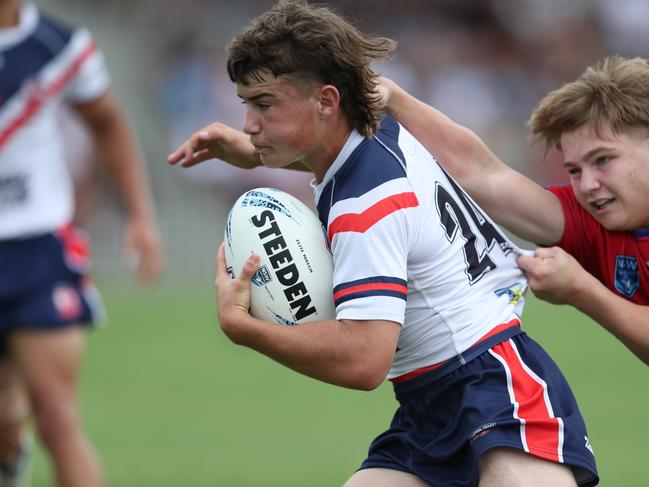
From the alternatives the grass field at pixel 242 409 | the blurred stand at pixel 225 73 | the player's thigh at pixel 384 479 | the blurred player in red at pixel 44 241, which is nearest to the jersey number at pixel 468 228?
the player's thigh at pixel 384 479

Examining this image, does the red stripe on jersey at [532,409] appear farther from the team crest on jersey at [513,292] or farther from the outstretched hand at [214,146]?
the outstretched hand at [214,146]

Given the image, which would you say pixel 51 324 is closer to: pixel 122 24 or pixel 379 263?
pixel 379 263

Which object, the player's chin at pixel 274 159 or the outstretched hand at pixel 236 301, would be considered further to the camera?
the player's chin at pixel 274 159

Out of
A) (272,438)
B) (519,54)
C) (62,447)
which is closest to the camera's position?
(62,447)

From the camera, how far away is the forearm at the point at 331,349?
12.6ft

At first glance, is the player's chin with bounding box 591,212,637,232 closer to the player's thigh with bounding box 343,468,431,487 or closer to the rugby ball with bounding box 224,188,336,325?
the rugby ball with bounding box 224,188,336,325

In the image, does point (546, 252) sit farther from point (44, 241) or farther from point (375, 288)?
point (44, 241)

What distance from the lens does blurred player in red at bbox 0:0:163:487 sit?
5844 millimetres

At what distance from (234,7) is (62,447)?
15948mm

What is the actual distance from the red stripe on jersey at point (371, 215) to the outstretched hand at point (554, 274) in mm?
598

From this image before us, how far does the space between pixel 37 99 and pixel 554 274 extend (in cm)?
319

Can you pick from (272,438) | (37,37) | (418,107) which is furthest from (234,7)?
(418,107)

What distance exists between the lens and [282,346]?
3904 mm

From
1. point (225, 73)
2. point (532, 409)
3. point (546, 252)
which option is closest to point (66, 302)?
point (546, 252)
